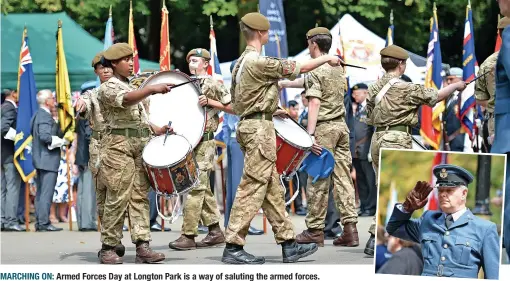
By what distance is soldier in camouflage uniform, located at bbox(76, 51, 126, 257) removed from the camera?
11.4 meters

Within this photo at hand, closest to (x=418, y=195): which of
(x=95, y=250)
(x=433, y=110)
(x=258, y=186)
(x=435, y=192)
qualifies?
(x=435, y=192)

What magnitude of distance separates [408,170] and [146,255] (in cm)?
451

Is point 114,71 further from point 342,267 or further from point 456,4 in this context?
point 456,4

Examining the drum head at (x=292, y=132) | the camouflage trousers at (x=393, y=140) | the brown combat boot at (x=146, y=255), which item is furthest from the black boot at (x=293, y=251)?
the camouflage trousers at (x=393, y=140)

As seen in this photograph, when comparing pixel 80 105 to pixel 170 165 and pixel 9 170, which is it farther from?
pixel 9 170

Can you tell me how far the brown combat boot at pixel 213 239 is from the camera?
42.1ft

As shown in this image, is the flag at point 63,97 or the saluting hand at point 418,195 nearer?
the saluting hand at point 418,195

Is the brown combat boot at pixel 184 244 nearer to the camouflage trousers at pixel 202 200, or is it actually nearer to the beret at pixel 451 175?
the camouflage trousers at pixel 202 200

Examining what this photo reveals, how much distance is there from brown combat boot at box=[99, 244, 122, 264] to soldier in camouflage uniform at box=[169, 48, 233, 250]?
1.62m

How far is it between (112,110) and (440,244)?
4.59 metres

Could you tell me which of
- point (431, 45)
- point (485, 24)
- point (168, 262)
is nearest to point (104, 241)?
point (168, 262)

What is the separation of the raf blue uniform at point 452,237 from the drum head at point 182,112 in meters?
5.01

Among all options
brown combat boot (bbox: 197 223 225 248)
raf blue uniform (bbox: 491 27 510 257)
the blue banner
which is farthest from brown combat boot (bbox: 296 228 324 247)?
raf blue uniform (bbox: 491 27 510 257)

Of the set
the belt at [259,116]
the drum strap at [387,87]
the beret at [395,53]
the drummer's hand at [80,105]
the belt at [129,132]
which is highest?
the beret at [395,53]
